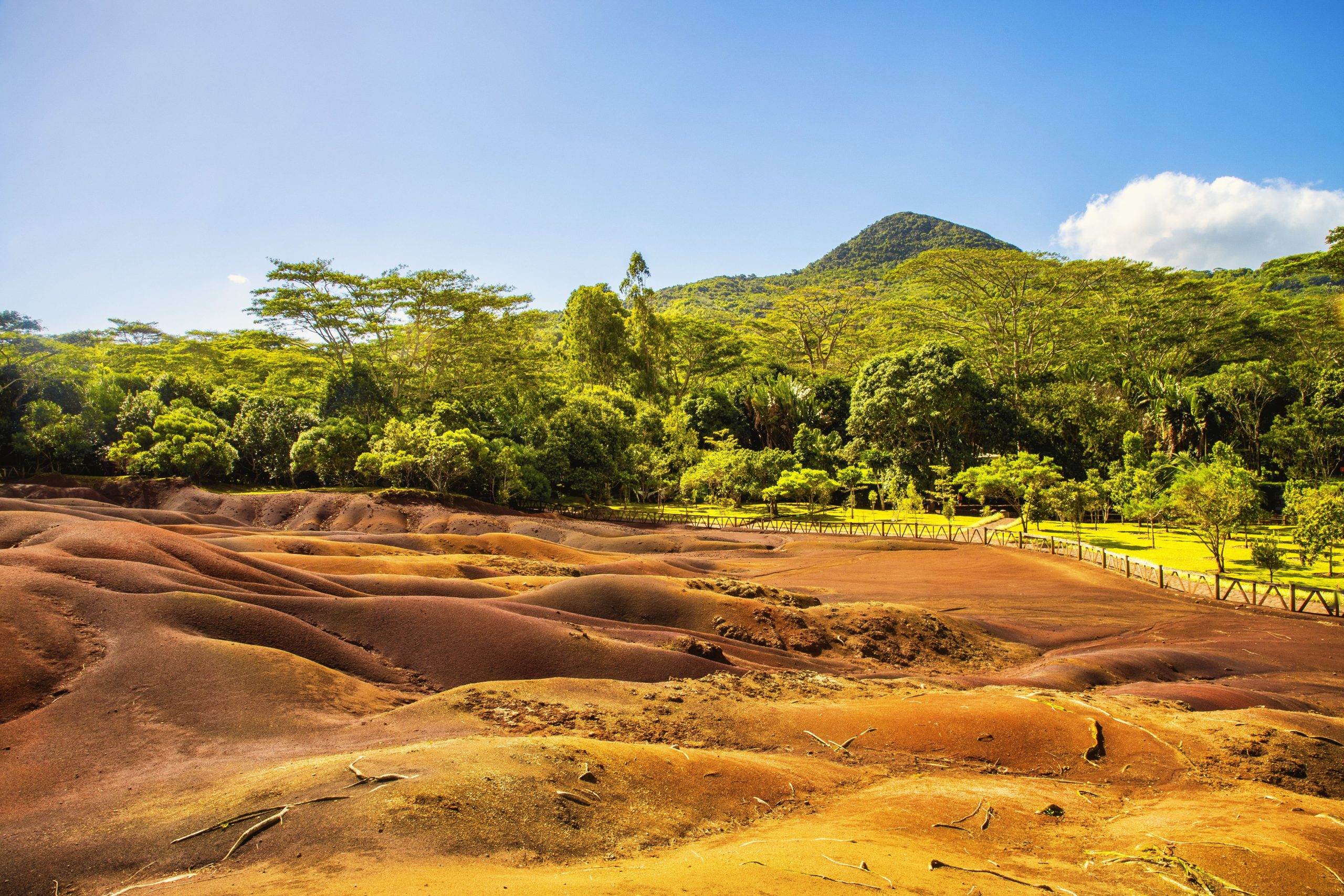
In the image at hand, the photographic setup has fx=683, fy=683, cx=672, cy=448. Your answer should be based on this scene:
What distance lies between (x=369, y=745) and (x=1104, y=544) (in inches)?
1155

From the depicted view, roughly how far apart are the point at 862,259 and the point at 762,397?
323 feet

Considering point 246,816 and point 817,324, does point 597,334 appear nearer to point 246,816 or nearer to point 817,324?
point 817,324

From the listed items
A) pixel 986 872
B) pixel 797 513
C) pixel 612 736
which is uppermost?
pixel 986 872

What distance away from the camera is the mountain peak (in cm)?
12875

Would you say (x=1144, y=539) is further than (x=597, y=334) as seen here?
No

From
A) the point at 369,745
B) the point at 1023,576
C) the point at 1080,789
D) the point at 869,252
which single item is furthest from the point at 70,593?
the point at 869,252

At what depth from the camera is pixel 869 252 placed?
139 meters

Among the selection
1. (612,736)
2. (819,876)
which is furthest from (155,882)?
(612,736)

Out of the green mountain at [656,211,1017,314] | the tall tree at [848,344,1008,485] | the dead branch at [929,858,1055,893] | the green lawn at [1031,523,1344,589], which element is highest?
the green mountain at [656,211,1017,314]

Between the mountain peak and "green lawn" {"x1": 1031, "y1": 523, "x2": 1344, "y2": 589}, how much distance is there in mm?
96213

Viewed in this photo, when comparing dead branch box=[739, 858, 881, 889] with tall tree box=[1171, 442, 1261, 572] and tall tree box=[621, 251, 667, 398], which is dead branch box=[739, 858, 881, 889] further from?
tall tree box=[621, 251, 667, 398]

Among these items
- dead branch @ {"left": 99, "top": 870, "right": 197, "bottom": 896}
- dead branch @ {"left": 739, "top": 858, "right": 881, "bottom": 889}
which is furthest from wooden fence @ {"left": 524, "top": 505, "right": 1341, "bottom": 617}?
dead branch @ {"left": 99, "top": 870, "right": 197, "bottom": 896}

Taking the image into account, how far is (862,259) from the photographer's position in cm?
13675

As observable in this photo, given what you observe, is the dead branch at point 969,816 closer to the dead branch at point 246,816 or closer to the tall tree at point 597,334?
the dead branch at point 246,816
